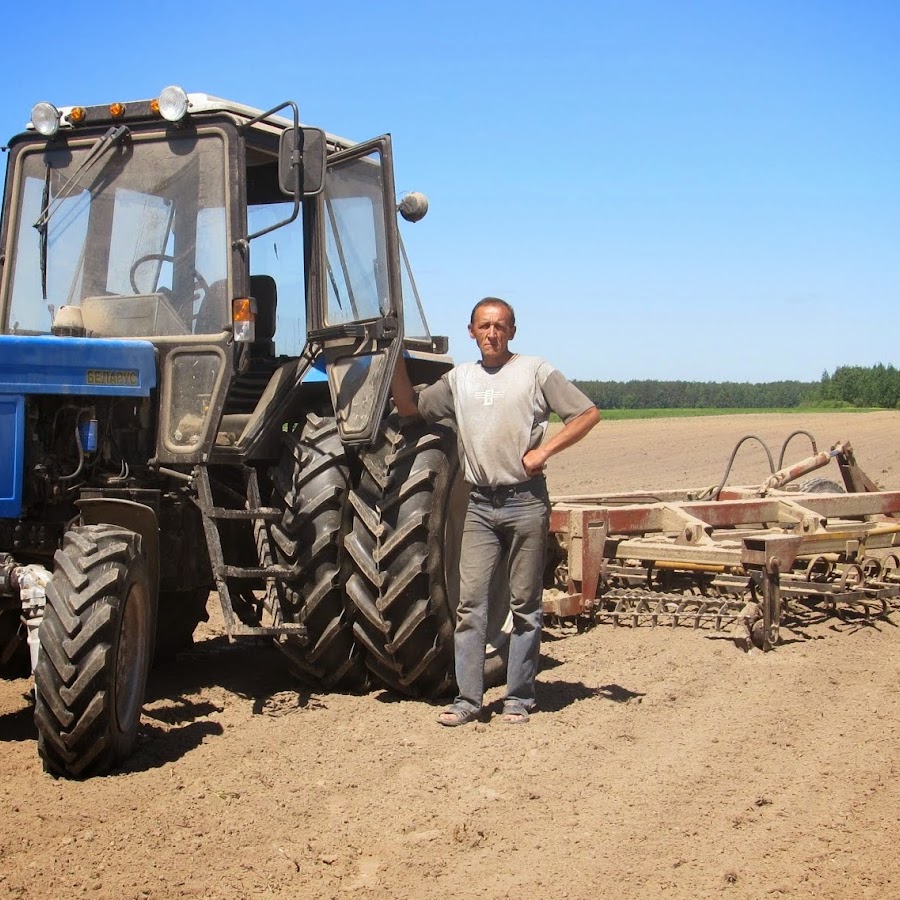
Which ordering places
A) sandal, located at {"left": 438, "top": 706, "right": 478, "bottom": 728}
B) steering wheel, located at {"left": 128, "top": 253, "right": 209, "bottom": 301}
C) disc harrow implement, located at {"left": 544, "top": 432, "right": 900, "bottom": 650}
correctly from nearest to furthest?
sandal, located at {"left": 438, "top": 706, "right": 478, "bottom": 728}, steering wheel, located at {"left": 128, "top": 253, "right": 209, "bottom": 301}, disc harrow implement, located at {"left": 544, "top": 432, "right": 900, "bottom": 650}

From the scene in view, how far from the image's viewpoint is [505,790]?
410cm

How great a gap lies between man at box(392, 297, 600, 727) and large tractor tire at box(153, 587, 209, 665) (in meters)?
1.90

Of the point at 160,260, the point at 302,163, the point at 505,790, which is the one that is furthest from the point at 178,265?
the point at 505,790

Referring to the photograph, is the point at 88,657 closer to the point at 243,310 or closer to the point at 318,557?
the point at 318,557

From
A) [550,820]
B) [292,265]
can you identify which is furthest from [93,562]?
[292,265]

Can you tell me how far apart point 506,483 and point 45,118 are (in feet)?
8.89

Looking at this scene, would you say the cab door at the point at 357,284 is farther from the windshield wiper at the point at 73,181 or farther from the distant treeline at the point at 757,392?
the distant treeline at the point at 757,392

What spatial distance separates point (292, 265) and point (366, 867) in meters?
3.53

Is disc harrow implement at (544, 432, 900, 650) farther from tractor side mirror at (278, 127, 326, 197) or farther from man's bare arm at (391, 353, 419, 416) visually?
tractor side mirror at (278, 127, 326, 197)

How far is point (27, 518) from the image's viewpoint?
4926mm

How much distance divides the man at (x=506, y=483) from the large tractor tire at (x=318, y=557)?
20.2 inches

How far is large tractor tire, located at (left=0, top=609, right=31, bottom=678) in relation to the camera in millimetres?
5422

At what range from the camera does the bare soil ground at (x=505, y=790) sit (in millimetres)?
3363

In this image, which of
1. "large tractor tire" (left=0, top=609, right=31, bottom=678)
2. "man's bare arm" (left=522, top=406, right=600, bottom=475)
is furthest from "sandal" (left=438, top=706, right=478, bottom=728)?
"large tractor tire" (left=0, top=609, right=31, bottom=678)
